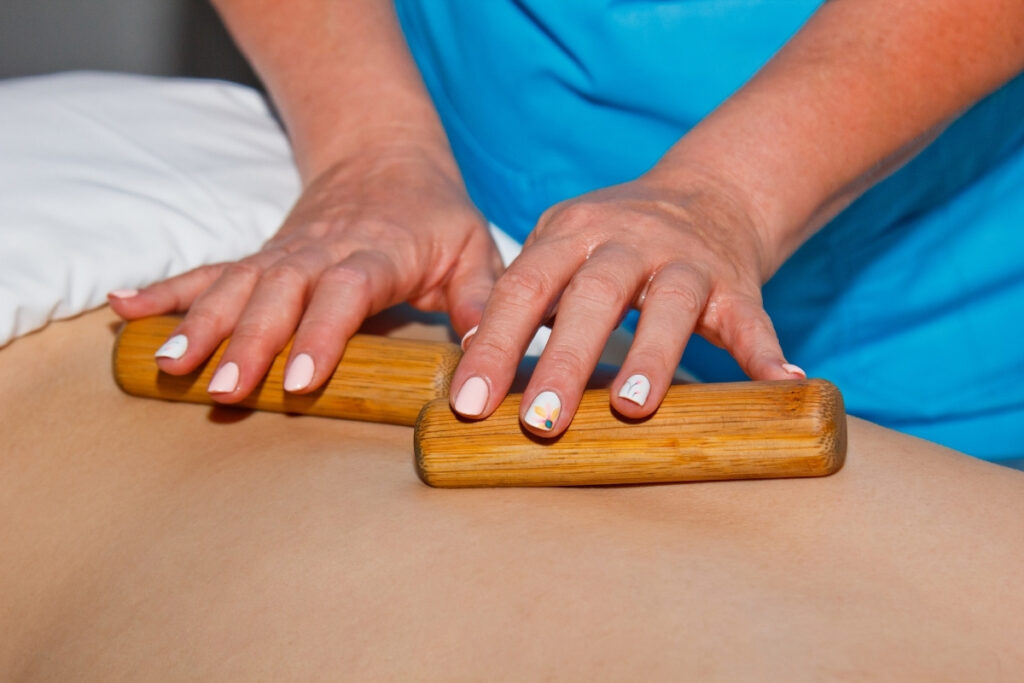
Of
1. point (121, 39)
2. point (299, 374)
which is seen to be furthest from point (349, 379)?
point (121, 39)

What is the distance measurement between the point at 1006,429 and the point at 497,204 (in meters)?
0.74

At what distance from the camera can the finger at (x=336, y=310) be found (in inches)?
34.9

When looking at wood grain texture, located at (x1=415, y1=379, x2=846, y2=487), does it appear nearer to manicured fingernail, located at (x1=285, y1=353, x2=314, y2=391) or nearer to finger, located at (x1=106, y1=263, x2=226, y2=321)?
manicured fingernail, located at (x1=285, y1=353, x2=314, y2=391)

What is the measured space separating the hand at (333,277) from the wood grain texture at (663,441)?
0.18 m

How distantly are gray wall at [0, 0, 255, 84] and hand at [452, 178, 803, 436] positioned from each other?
7.31ft

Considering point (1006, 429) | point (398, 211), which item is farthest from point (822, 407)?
point (1006, 429)

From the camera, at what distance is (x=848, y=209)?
122 centimetres

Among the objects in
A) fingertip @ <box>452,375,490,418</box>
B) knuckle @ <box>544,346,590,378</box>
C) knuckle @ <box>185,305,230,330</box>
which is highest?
knuckle @ <box>544,346,590,378</box>

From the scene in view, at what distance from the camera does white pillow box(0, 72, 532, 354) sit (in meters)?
0.97

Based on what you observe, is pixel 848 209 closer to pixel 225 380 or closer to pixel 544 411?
pixel 544 411

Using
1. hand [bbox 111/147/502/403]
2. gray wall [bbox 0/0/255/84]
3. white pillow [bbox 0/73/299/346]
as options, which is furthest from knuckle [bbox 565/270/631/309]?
Result: gray wall [bbox 0/0/255/84]

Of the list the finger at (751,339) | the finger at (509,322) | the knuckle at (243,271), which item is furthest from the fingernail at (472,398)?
the knuckle at (243,271)

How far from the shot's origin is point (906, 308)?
1274mm

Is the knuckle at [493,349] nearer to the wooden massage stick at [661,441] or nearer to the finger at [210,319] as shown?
the wooden massage stick at [661,441]
